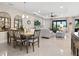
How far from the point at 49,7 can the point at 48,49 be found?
143 centimetres

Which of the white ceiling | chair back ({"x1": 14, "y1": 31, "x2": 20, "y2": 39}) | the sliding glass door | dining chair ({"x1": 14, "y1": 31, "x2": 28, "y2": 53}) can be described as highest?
the white ceiling

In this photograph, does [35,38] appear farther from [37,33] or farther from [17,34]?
[17,34]

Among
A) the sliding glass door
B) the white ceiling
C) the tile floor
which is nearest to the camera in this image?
the white ceiling

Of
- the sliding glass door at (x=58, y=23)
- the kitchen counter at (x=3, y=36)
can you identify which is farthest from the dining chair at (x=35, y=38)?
the kitchen counter at (x=3, y=36)

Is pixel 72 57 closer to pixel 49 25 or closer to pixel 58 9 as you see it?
pixel 49 25

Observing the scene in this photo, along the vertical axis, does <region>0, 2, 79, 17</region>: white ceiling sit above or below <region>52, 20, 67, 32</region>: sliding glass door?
above

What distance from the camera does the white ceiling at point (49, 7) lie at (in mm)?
3300

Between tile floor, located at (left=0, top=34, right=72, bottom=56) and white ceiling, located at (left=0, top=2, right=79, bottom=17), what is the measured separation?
83 centimetres

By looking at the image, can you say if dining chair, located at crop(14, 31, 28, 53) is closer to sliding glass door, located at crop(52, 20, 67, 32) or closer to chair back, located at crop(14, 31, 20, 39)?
chair back, located at crop(14, 31, 20, 39)

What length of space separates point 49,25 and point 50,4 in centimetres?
66

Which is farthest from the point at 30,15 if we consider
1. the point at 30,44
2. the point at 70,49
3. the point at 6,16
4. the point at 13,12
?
the point at 70,49

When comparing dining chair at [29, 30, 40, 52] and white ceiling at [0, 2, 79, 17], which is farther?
dining chair at [29, 30, 40, 52]

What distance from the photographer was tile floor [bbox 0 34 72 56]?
357 centimetres

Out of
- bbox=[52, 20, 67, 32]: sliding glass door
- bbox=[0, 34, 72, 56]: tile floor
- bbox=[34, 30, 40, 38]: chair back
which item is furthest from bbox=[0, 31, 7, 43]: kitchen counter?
bbox=[52, 20, 67, 32]: sliding glass door
